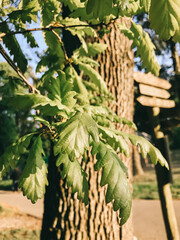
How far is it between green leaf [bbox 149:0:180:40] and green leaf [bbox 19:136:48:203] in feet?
2.84

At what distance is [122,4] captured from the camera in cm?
88

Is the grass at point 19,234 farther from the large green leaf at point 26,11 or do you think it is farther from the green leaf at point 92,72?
the large green leaf at point 26,11

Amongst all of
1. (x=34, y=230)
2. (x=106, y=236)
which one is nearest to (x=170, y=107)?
(x=106, y=236)

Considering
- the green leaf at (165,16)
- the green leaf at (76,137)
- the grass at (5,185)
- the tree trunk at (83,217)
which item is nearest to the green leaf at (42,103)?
the green leaf at (76,137)

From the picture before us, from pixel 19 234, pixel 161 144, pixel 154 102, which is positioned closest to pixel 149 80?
pixel 154 102

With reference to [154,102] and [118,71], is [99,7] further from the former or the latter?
[154,102]

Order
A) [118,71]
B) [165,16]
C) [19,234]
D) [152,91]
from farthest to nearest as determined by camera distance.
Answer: [19,234]
[152,91]
[118,71]
[165,16]

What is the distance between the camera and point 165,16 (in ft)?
2.70

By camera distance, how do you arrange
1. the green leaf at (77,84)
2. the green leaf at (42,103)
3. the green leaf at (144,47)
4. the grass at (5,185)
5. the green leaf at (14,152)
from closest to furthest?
the green leaf at (42,103) < the green leaf at (14,152) < the green leaf at (144,47) < the green leaf at (77,84) < the grass at (5,185)

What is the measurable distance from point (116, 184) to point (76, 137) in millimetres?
286

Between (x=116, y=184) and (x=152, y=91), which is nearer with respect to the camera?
(x=116, y=184)

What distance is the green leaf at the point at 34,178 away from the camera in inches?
46.2

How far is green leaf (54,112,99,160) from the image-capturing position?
0.91m

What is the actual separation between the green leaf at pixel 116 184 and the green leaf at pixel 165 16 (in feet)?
1.94
